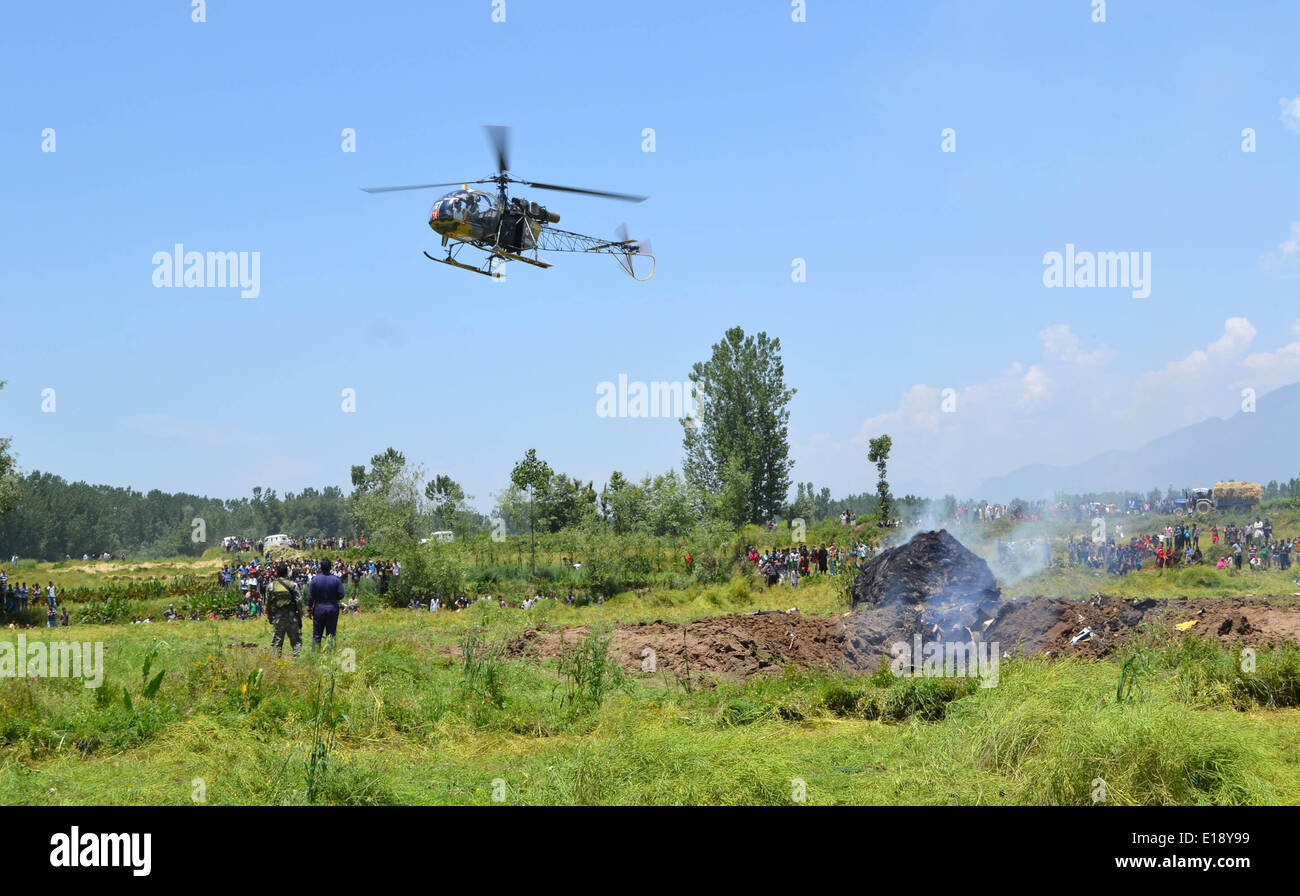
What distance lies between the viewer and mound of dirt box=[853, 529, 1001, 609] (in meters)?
18.0

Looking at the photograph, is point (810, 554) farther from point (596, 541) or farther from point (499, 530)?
point (499, 530)

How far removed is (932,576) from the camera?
1850cm

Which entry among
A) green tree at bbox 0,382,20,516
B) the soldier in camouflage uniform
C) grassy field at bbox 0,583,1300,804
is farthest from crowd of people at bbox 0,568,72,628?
the soldier in camouflage uniform

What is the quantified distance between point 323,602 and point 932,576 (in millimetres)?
11853

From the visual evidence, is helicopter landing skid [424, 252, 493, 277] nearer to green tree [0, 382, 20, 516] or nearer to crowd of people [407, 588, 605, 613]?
crowd of people [407, 588, 605, 613]

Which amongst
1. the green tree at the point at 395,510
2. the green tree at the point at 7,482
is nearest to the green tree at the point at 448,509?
the green tree at the point at 395,510

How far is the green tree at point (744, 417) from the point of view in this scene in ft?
191

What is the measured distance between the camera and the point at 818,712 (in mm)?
11109

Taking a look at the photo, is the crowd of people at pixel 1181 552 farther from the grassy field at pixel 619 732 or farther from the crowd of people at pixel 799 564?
the grassy field at pixel 619 732

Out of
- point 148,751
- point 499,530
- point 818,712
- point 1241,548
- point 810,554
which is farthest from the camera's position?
point 499,530

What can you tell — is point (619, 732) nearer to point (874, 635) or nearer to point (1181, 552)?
point (874, 635)
